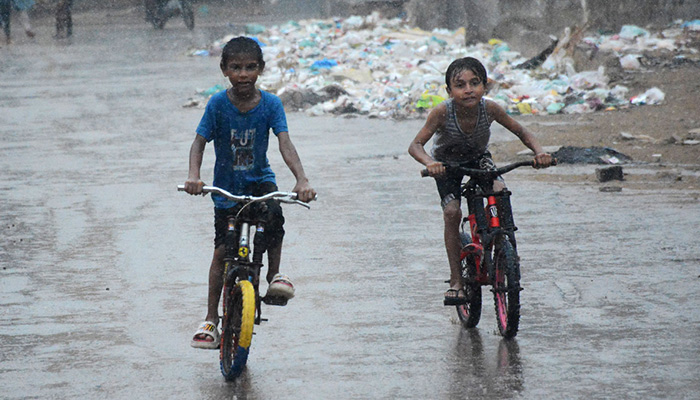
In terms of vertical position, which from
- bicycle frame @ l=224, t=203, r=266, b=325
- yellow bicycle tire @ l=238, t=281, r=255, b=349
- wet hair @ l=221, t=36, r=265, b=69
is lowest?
yellow bicycle tire @ l=238, t=281, r=255, b=349

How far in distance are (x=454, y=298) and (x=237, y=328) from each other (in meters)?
1.25

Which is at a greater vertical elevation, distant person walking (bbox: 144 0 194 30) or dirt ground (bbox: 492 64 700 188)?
dirt ground (bbox: 492 64 700 188)

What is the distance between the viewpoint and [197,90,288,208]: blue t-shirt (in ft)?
16.7

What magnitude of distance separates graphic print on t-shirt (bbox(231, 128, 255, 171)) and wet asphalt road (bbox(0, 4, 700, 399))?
0.96m

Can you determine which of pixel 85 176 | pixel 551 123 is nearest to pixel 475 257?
pixel 85 176

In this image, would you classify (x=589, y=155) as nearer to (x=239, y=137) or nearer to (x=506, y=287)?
(x=506, y=287)

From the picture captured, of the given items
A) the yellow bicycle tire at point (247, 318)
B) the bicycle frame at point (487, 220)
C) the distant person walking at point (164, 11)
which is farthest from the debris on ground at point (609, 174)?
the distant person walking at point (164, 11)

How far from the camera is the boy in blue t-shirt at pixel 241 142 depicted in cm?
507

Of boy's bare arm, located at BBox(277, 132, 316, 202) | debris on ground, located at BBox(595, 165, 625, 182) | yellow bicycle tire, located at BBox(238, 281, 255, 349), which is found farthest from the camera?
debris on ground, located at BBox(595, 165, 625, 182)

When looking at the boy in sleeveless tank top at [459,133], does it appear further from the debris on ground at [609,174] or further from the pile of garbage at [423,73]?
the pile of garbage at [423,73]

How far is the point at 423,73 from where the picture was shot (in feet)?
61.8

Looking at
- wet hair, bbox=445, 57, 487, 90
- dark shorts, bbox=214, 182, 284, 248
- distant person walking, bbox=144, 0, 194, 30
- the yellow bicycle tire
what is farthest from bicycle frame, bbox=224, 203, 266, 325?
distant person walking, bbox=144, 0, 194, 30

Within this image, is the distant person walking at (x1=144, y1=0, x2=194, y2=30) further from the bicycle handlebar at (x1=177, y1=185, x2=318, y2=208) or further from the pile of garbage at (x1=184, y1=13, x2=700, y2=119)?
the bicycle handlebar at (x1=177, y1=185, x2=318, y2=208)

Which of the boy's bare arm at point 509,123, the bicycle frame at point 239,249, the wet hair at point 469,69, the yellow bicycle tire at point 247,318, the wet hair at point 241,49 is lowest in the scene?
the yellow bicycle tire at point 247,318
